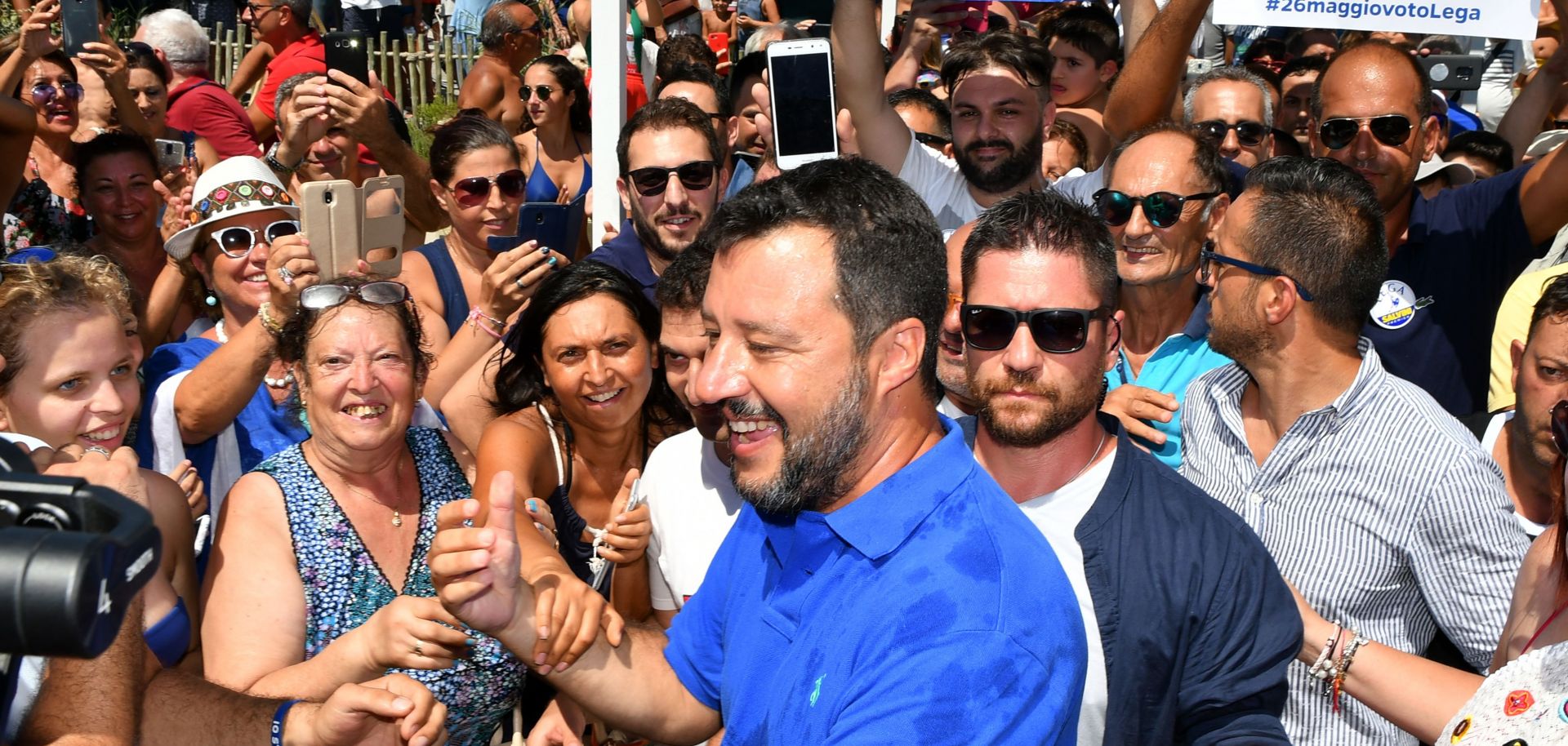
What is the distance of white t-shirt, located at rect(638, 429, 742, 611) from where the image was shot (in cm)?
324

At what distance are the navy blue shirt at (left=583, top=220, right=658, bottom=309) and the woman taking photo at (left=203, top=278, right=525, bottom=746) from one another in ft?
3.43

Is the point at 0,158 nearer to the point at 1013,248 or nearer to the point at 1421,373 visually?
the point at 1013,248

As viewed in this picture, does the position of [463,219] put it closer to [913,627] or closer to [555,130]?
[555,130]

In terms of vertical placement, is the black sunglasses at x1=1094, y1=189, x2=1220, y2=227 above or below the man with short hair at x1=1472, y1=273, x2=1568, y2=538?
above

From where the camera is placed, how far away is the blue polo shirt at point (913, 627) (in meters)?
1.80

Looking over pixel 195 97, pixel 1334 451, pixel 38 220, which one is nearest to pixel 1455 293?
pixel 1334 451

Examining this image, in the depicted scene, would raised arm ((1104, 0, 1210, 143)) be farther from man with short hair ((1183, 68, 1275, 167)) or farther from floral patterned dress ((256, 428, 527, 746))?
floral patterned dress ((256, 428, 527, 746))

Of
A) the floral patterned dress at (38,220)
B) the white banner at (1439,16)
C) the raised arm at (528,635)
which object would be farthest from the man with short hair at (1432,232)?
the floral patterned dress at (38,220)

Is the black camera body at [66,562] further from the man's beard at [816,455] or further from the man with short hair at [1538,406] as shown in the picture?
the man with short hair at [1538,406]

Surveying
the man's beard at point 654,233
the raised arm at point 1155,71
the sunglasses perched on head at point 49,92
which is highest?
the raised arm at point 1155,71

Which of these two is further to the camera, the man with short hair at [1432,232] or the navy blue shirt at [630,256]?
the navy blue shirt at [630,256]

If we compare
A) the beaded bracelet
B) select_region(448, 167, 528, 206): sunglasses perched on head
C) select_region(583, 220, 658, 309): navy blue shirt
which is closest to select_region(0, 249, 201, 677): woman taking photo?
the beaded bracelet

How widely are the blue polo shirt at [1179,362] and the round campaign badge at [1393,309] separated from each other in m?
0.65

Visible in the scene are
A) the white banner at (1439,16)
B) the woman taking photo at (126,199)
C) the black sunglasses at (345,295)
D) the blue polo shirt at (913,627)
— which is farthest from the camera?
the woman taking photo at (126,199)
